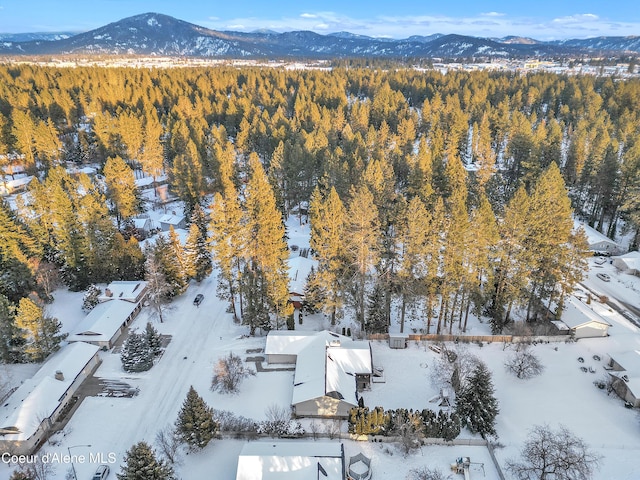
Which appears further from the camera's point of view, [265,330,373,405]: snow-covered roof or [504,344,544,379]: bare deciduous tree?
[504,344,544,379]: bare deciduous tree

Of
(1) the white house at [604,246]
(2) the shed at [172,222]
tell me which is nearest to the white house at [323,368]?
(2) the shed at [172,222]

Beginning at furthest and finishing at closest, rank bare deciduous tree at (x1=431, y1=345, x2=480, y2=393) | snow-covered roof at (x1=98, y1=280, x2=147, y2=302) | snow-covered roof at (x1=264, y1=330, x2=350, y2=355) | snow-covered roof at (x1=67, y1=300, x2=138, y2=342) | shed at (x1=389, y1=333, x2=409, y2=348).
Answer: snow-covered roof at (x1=98, y1=280, x2=147, y2=302) → snow-covered roof at (x1=67, y1=300, x2=138, y2=342) → shed at (x1=389, y1=333, x2=409, y2=348) → snow-covered roof at (x1=264, y1=330, x2=350, y2=355) → bare deciduous tree at (x1=431, y1=345, x2=480, y2=393)

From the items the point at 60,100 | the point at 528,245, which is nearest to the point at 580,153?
the point at 528,245

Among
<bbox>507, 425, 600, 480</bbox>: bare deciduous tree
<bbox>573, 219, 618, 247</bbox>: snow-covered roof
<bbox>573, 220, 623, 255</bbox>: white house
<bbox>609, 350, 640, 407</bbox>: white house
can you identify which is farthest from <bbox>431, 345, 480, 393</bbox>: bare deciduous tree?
<bbox>573, 220, 623, 255</bbox>: white house

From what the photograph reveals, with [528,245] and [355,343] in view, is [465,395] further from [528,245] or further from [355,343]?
[528,245]

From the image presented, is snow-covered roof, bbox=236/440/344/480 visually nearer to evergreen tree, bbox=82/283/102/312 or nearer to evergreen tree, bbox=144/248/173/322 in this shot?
evergreen tree, bbox=144/248/173/322

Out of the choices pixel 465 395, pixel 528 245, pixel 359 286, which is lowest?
pixel 465 395
